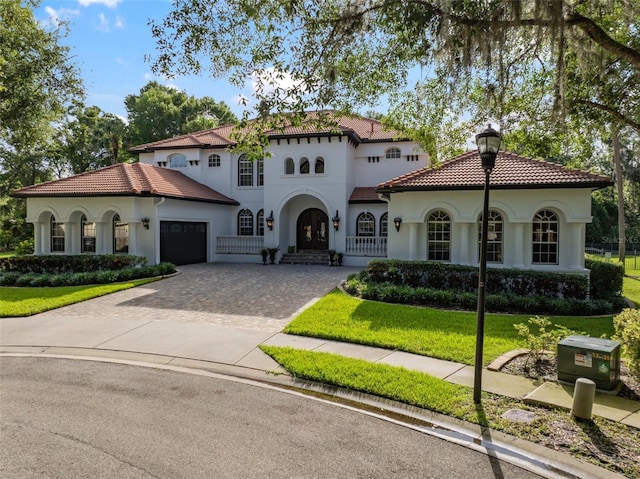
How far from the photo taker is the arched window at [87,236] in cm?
1980

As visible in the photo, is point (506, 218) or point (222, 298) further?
point (506, 218)

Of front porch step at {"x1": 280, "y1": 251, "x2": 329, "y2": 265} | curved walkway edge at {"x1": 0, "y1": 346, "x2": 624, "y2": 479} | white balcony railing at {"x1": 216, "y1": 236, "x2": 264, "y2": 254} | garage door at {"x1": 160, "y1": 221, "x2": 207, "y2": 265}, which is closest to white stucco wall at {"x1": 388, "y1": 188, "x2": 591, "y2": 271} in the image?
front porch step at {"x1": 280, "y1": 251, "x2": 329, "y2": 265}

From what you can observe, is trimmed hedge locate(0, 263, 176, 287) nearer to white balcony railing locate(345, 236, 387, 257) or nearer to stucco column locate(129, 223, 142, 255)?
stucco column locate(129, 223, 142, 255)

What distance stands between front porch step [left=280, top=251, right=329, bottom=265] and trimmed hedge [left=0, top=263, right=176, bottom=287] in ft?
26.7

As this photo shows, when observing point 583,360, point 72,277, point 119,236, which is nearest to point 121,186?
point 119,236

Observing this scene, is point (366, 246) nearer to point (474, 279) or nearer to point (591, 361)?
point (474, 279)

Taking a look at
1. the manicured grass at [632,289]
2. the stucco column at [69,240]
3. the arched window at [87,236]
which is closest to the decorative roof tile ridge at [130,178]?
the arched window at [87,236]

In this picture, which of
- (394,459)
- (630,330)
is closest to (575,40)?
(630,330)

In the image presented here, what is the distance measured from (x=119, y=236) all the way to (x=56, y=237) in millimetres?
3556

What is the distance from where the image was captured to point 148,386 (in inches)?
244

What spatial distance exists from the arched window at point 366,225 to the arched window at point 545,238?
925 centimetres

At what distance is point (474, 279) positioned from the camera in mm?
12617

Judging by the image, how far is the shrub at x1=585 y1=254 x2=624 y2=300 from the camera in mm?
12773

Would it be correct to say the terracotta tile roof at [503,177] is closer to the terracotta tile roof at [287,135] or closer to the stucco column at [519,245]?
the stucco column at [519,245]
